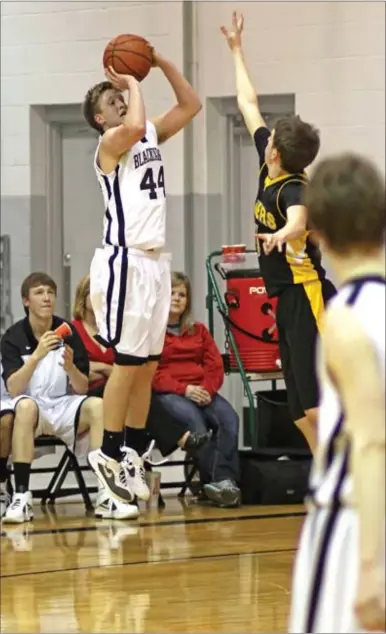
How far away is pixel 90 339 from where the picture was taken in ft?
21.6

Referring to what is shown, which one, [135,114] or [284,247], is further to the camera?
[135,114]

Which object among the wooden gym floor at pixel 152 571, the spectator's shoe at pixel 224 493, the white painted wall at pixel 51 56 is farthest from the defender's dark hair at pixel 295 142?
the white painted wall at pixel 51 56

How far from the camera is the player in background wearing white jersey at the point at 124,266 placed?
559 centimetres

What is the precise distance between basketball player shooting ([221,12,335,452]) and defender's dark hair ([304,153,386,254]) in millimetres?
2633

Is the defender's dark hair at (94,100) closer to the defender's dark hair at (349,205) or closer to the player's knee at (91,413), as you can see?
the player's knee at (91,413)

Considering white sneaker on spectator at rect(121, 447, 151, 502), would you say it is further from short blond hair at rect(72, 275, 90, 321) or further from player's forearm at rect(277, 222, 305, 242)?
player's forearm at rect(277, 222, 305, 242)

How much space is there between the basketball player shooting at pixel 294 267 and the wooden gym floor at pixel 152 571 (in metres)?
0.63

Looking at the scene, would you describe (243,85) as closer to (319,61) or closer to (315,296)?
(315,296)

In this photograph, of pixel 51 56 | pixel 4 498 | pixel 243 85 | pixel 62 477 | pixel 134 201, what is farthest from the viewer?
pixel 51 56

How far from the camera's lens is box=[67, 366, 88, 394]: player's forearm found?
241 inches

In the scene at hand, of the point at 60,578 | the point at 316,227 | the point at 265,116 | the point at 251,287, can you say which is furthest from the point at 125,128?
the point at 316,227

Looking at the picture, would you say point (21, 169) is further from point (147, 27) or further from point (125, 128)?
point (125, 128)

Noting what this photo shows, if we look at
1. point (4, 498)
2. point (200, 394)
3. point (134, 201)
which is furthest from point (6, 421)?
point (134, 201)

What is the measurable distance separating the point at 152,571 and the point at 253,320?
2320 mm
